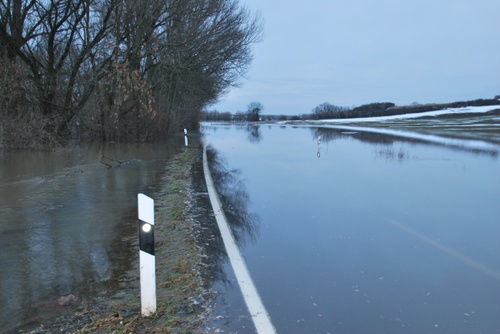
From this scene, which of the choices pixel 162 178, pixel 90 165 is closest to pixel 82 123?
pixel 90 165

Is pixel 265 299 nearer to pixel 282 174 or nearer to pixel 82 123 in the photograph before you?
pixel 282 174

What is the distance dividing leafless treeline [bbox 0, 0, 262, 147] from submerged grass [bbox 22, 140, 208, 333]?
477 inches

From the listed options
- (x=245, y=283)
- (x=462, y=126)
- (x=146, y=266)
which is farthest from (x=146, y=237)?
(x=462, y=126)

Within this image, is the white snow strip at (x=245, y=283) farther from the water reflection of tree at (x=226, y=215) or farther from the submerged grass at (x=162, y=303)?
the submerged grass at (x=162, y=303)

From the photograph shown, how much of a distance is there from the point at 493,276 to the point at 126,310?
4.04 m

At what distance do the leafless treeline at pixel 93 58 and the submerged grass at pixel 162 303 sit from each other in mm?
12104

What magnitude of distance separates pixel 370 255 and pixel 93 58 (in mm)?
20563

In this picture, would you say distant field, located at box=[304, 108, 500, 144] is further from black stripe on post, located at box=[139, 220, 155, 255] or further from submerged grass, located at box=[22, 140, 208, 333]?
black stripe on post, located at box=[139, 220, 155, 255]

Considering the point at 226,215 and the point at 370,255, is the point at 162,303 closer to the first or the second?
the point at 370,255

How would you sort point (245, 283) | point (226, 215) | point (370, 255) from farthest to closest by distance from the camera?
point (226, 215)
point (370, 255)
point (245, 283)

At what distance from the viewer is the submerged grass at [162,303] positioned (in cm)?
352

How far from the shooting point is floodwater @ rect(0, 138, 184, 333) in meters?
4.27

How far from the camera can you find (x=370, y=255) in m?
5.47

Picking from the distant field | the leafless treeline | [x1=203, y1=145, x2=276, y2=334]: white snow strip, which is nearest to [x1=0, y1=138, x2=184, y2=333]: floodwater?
[x1=203, y1=145, x2=276, y2=334]: white snow strip
